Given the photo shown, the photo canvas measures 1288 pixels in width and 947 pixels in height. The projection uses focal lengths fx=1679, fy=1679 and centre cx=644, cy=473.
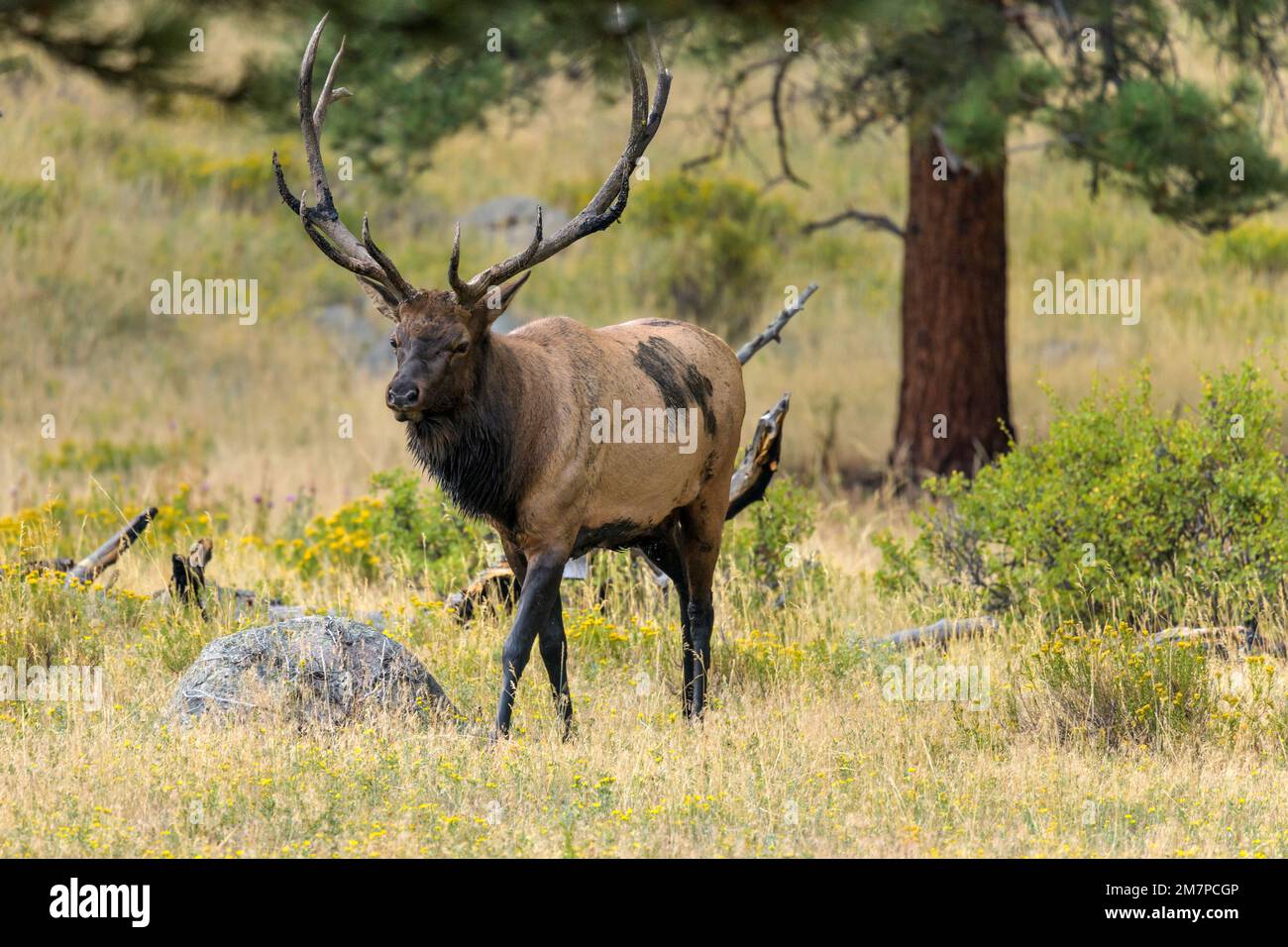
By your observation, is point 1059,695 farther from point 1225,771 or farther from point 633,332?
point 633,332

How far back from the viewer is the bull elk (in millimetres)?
6891

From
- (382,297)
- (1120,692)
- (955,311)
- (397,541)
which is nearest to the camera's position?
(382,297)

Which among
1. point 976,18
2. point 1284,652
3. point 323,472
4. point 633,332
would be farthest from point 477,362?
point 323,472

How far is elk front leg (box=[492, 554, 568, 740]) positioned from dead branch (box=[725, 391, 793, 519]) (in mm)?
2128

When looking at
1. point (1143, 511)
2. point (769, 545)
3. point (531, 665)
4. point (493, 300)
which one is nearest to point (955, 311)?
point (769, 545)

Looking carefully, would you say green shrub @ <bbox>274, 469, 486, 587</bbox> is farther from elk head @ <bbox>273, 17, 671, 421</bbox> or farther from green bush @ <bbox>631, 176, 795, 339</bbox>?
green bush @ <bbox>631, 176, 795, 339</bbox>

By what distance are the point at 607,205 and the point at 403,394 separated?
156 cm

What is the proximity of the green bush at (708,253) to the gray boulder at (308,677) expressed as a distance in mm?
14849

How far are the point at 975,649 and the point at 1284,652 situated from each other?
62.1 inches

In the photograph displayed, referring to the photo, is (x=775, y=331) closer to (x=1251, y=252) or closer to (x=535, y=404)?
(x=535, y=404)

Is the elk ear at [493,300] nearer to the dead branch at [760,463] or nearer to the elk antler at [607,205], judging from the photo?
the elk antler at [607,205]

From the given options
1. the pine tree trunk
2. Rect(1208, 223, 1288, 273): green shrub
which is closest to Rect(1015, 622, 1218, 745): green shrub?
the pine tree trunk

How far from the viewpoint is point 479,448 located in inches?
276

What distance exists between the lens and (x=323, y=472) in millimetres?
16281
